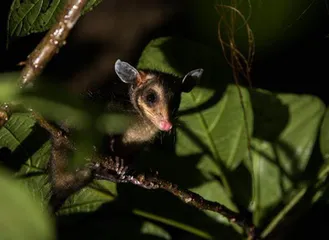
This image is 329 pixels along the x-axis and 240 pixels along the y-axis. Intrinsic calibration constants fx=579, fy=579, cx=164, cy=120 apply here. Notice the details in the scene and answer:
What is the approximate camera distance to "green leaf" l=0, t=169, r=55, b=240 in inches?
11.8

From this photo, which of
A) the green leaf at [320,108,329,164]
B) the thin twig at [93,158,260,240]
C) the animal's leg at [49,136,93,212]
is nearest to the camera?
the thin twig at [93,158,260,240]

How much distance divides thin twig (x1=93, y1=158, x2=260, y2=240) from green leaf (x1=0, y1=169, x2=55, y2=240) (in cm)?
72

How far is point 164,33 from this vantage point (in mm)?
2926

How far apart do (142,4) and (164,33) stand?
273 millimetres

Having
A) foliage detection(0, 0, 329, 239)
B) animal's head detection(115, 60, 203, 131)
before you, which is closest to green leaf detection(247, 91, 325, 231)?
foliage detection(0, 0, 329, 239)

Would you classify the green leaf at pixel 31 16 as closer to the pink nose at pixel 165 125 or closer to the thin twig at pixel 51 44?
the thin twig at pixel 51 44

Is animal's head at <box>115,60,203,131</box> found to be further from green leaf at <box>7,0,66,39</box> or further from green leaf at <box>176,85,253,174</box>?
green leaf at <box>7,0,66,39</box>

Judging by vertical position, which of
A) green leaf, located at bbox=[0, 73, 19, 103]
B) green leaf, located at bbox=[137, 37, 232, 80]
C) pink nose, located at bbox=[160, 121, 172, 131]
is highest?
green leaf, located at bbox=[0, 73, 19, 103]

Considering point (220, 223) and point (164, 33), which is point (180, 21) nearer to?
point (164, 33)

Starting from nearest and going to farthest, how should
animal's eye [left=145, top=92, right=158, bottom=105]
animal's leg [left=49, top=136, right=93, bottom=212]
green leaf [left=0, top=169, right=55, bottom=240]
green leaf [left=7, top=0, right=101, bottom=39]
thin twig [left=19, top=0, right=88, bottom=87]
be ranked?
green leaf [left=0, top=169, right=55, bottom=240] → thin twig [left=19, top=0, right=88, bottom=87] → green leaf [left=7, top=0, right=101, bottom=39] → animal's leg [left=49, top=136, right=93, bottom=212] → animal's eye [left=145, top=92, right=158, bottom=105]

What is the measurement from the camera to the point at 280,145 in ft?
6.33

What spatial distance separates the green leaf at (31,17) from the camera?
1.01 metres

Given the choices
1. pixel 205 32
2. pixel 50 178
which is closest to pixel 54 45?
pixel 50 178

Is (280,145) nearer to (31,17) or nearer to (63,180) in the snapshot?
(63,180)
